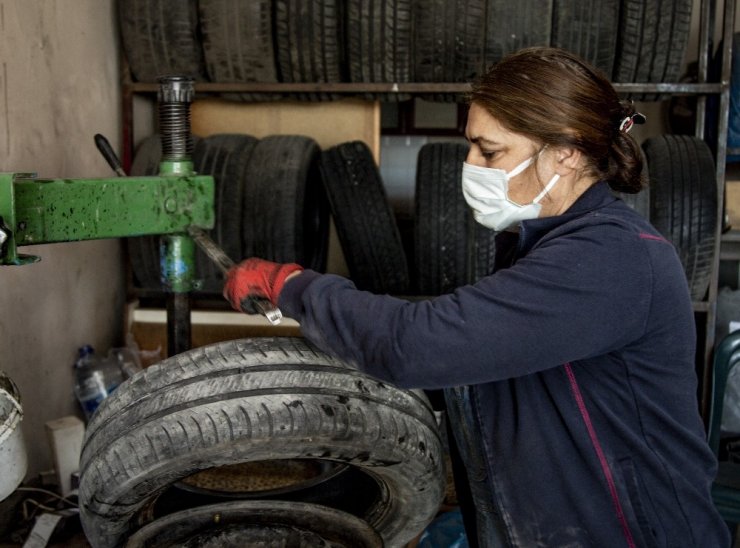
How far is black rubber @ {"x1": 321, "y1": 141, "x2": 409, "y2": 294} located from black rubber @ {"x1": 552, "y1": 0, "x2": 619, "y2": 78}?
80 centimetres

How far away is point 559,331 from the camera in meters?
1.10

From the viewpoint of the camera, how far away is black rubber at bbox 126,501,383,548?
1425 mm

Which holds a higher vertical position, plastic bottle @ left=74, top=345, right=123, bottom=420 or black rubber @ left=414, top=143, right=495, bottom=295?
black rubber @ left=414, top=143, right=495, bottom=295

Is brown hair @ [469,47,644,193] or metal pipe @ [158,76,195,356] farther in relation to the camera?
metal pipe @ [158,76,195,356]

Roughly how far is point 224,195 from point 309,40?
0.65 meters

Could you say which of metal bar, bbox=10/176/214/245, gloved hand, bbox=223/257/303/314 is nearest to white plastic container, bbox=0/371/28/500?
metal bar, bbox=10/176/214/245

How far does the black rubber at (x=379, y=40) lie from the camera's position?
8.97ft

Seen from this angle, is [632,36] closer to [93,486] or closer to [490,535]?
[490,535]

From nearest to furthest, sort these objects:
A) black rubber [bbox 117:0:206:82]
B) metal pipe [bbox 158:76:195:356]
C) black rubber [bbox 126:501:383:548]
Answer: black rubber [bbox 126:501:383:548] < metal pipe [bbox 158:76:195:356] < black rubber [bbox 117:0:206:82]

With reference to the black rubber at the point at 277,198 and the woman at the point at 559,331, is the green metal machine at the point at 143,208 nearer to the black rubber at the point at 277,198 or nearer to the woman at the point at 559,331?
the woman at the point at 559,331

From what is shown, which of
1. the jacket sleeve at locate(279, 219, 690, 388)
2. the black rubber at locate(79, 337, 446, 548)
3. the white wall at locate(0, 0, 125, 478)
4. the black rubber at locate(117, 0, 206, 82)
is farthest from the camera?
the black rubber at locate(117, 0, 206, 82)

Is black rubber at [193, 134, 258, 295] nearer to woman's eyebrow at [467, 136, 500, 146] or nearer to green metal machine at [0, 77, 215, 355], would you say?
green metal machine at [0, 77, 215, 355]

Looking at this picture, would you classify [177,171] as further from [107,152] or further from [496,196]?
[496,196]

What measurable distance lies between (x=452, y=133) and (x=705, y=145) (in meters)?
1.30
